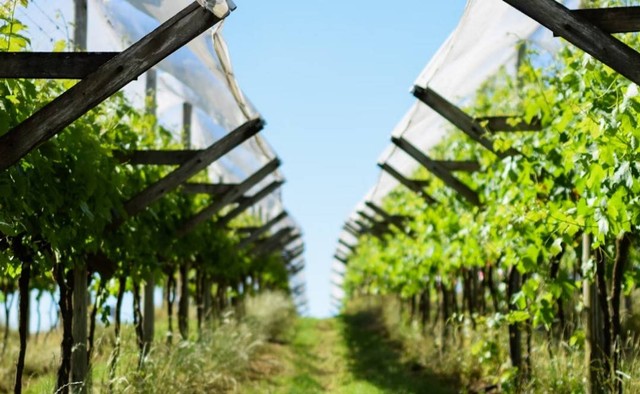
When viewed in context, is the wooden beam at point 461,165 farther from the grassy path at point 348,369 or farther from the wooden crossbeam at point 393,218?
the wooden crossbeam at point 393,218

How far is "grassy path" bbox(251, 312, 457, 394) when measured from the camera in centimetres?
864

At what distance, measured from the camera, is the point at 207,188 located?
338 inches

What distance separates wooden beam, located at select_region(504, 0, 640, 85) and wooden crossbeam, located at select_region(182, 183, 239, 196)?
201 inches

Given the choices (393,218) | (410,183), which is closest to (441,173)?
(410,183)

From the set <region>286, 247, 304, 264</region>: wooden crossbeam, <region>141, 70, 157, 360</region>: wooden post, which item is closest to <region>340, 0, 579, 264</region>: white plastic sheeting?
<region>141, 70, 157, 360</region>: wooden post

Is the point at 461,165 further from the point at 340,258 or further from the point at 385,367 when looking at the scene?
the point at 340,258

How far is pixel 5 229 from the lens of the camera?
370cm

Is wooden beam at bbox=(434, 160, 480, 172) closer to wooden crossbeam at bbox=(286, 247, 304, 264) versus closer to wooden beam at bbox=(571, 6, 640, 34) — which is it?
wooden beam at bbox=(571, 6, 640, 34)

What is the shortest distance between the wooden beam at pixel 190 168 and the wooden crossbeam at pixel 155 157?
0.23 ft

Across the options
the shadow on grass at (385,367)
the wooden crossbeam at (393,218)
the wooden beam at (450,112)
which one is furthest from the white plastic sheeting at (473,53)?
the wooden crossbeam at (393,218)

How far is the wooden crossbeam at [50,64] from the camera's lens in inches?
149

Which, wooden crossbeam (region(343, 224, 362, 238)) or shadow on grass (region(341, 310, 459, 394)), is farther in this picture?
wooden crossbeam (region(343, 224, 362, 238))

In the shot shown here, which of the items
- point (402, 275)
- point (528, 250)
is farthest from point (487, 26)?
point (402, 275)

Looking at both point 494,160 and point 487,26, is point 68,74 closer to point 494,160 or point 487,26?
point 487,26
